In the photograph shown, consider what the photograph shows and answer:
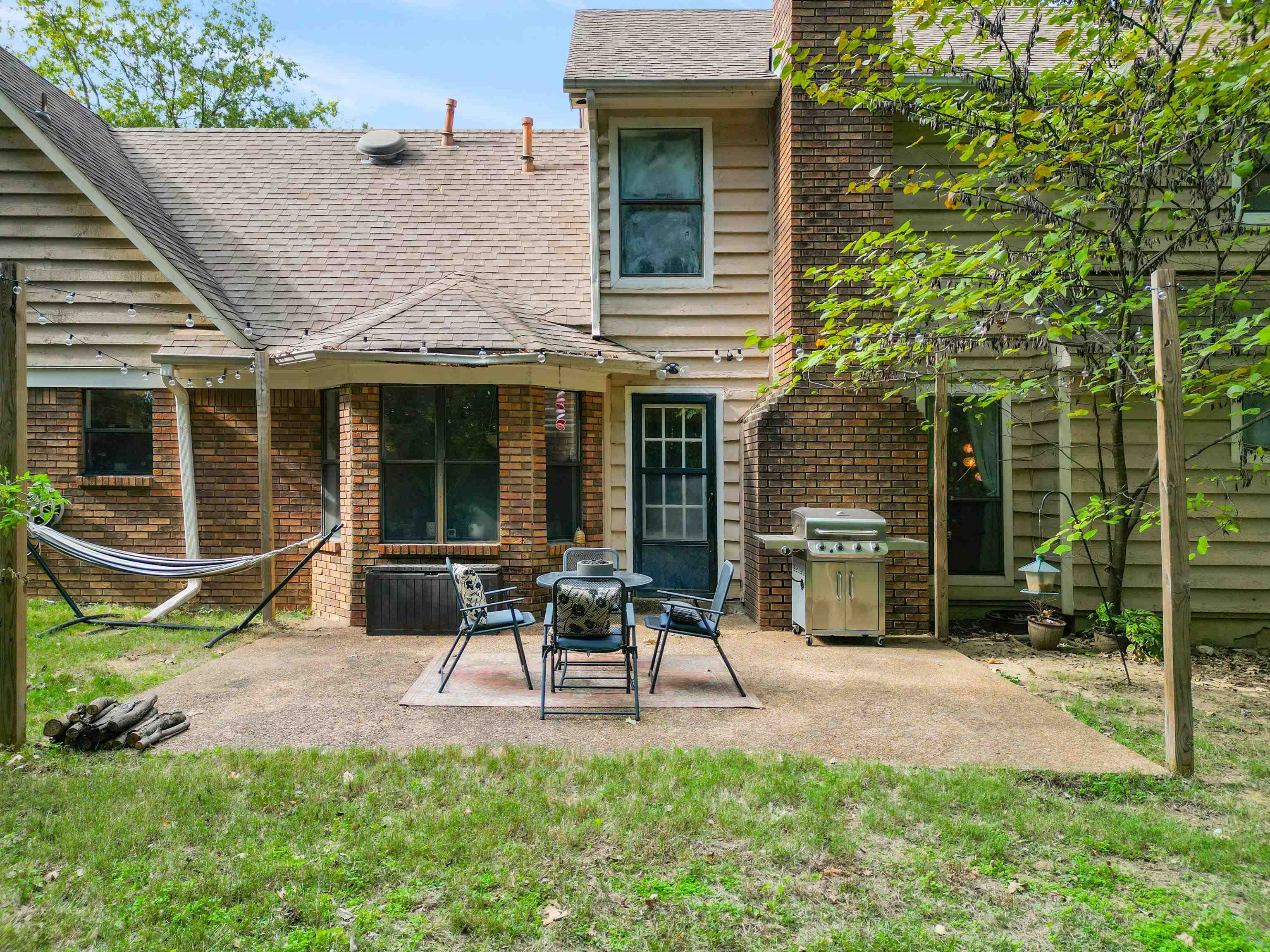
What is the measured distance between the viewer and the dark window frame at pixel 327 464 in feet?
27.4

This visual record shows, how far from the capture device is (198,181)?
401 inches

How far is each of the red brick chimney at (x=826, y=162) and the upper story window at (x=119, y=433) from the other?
7268 millimetres

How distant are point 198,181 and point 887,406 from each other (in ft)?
31.0

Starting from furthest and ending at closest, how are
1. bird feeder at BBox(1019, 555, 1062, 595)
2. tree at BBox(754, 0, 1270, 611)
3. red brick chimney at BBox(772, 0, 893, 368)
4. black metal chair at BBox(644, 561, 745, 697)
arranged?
1. red brick chimney at BBox(772, 0, 893, 368)
2. bird feeder at BBox(1019, 555, 1062, 595)
3. black metal chair at BBox(644, 561, 745, 697)
4. tree at BBox(754, 0, 1270, 611)

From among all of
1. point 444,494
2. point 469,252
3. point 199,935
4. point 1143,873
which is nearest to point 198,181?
point 469,252

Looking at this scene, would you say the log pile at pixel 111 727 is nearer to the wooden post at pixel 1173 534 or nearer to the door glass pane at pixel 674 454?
the door glass pane at pixel 674 454

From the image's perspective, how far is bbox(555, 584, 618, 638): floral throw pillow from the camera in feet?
17.0

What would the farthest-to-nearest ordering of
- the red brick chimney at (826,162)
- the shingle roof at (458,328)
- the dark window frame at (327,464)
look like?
the dark window frame at (327,464)
the red brick chimney at (826,162)
the shingle roof at (458,328)

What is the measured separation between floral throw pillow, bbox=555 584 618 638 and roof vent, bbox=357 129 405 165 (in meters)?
8.20

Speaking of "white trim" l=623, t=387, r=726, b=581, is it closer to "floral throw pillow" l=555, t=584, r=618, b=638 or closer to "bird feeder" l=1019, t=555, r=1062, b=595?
"bird feeder" l=1019, t=555, r=1062, b=595

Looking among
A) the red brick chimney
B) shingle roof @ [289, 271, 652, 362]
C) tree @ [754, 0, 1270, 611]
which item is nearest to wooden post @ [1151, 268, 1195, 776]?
tree @ [754, 0, 1270, 611]

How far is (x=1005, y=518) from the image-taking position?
328 inches

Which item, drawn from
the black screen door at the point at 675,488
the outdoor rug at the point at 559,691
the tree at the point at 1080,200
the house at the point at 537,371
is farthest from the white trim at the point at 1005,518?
the outdoor rug at the point at 559,691

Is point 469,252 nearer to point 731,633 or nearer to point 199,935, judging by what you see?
point 731,633
